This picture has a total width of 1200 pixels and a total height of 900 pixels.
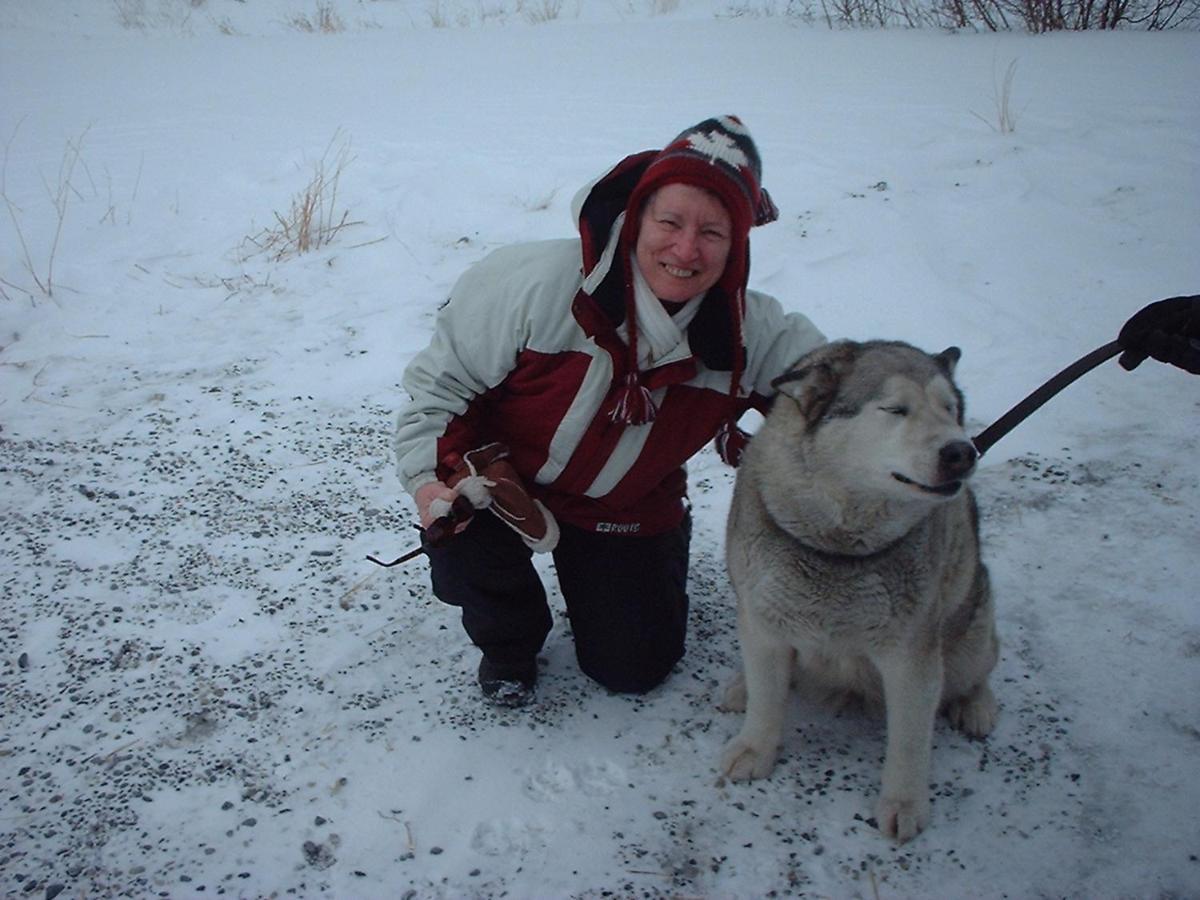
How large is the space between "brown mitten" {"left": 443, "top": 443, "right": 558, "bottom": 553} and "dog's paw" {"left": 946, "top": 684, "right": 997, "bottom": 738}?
116cm

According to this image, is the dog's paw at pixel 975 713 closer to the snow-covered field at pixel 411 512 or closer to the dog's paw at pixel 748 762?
the snow-covered field at pixel 411 512

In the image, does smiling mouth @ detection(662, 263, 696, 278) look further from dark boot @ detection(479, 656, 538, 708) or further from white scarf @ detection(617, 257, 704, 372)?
dark boot @ detection(479, 656, 538, 708)

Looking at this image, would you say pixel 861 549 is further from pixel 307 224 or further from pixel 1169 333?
pixel 307 224

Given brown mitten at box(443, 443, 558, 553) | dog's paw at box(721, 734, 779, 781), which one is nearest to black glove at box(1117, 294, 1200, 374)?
dog's paw at box(721, 734, 779, 781)

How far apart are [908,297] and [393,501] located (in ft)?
8.93

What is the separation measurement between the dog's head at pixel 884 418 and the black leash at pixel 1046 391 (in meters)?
0.19

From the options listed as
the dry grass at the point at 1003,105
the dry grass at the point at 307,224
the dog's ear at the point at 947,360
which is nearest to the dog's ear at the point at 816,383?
the dog's ear at the point at 947,360

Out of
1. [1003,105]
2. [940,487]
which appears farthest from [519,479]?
[1003,105]

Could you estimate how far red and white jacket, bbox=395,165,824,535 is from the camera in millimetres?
2291

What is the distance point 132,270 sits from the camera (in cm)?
511

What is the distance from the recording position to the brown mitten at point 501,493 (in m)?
2.31

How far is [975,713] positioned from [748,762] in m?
0.63

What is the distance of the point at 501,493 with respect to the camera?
233cm

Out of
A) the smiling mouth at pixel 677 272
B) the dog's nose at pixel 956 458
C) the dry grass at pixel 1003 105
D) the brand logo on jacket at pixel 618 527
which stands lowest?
the brand logo on jacket at pixel 618 527
